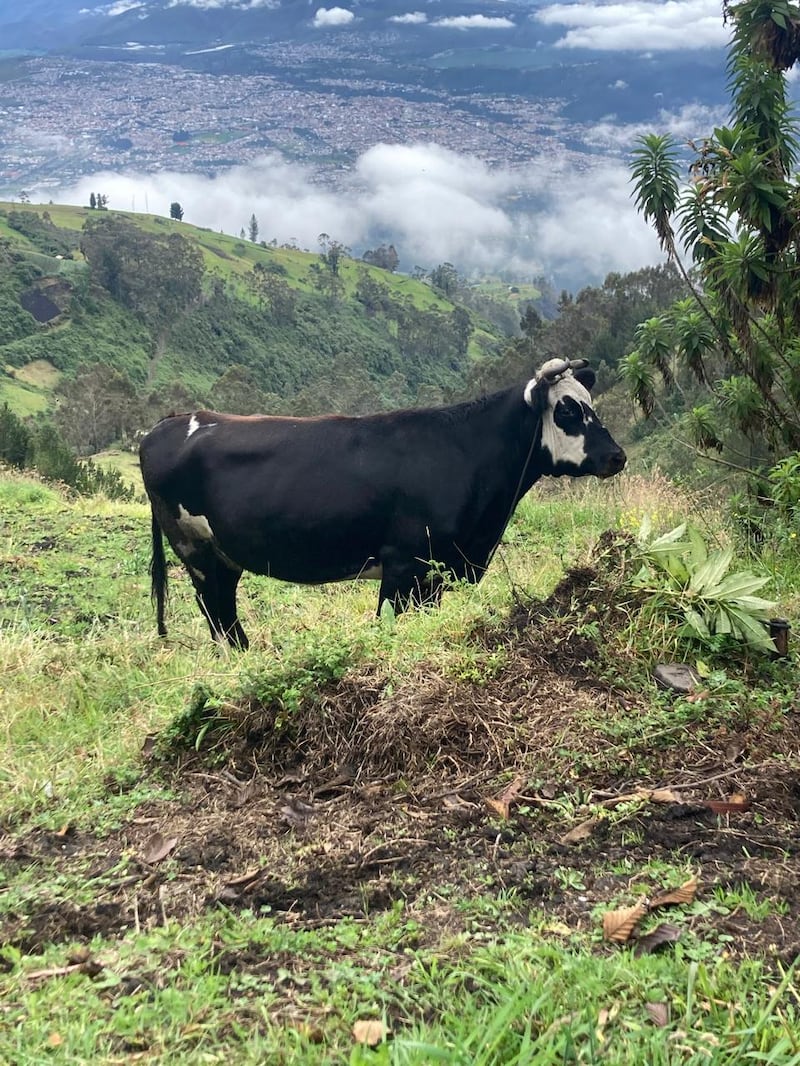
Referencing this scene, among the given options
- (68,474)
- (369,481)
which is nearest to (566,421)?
(369,481)

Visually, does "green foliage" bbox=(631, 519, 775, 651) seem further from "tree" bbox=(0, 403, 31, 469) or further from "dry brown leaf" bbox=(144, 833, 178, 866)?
"tree" bbox=(0, 403, 31, 469)

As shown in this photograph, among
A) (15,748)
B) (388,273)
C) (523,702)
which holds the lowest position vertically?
(388,273)

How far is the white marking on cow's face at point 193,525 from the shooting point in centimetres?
695

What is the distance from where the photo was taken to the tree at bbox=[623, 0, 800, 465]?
23.5ft

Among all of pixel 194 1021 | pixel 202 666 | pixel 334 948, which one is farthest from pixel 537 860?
pixel 202 666

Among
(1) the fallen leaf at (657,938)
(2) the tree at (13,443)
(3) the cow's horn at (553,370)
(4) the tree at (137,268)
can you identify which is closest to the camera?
(1) the fallen leaf at (657,938)

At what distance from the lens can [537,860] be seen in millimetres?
2863

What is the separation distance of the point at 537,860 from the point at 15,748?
2.83m

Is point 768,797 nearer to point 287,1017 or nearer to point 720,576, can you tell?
point 720,576

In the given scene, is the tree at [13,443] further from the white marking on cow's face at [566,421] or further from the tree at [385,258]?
the tree at [385,258]

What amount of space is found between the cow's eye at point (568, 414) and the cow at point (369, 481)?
12mm

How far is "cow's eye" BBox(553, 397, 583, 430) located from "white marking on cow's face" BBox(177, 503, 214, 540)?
287cm

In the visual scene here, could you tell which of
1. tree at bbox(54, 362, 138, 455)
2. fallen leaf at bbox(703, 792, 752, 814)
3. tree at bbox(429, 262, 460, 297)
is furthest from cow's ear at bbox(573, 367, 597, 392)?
tree at bbox(429, 262, 460, 297)

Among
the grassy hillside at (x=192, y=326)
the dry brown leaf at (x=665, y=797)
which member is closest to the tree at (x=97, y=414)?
the grassy hillside at (x=192, y=326)
